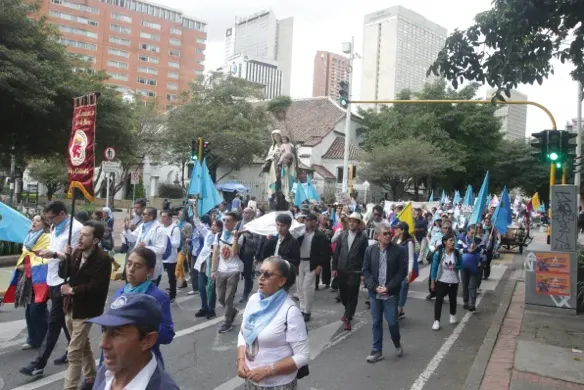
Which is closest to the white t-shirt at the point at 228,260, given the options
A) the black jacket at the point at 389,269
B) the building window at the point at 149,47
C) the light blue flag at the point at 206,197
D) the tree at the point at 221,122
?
the black jacket at the point at 389,269

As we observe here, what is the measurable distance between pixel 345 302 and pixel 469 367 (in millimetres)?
2097

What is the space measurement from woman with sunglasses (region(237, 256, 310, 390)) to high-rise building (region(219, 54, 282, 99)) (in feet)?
375

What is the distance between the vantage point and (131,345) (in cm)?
226

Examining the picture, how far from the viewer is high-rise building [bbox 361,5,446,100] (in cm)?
4841

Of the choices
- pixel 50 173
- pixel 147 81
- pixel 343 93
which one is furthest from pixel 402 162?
pixel 147 81

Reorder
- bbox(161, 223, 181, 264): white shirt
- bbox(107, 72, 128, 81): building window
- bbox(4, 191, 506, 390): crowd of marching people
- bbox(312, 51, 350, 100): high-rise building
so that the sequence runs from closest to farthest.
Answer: bbox(4, 191, 506, 390): crowd of marching people
bbox(161, 223, 181, 264): white shirt
bbox(107, 72, 128, 81): building window
bbox(312, 51, 350, 100): high-rise building

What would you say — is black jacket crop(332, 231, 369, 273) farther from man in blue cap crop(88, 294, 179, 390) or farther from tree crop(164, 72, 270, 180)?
tree crop(164, 72, 270, 180)

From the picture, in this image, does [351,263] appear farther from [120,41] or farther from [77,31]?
[120,41]

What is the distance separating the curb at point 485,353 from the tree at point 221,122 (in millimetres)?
24067

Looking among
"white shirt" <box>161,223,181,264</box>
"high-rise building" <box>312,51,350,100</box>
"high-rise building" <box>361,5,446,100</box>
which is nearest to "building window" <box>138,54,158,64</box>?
"high-rise building" <box>312,51,350,100</box>

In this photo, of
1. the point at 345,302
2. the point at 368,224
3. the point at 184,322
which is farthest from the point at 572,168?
the point at 184,322

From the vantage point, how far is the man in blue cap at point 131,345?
2.24m

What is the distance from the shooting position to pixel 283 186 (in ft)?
38.2

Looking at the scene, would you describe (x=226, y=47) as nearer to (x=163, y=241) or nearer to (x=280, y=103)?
(x=280, y=103)
